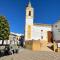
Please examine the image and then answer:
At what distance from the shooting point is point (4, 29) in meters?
69.4

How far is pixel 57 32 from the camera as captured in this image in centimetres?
6562

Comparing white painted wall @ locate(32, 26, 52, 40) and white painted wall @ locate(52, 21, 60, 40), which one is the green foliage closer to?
white painted wall @ locate(32, 26, 52, 40)

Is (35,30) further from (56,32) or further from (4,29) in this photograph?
(4,29)

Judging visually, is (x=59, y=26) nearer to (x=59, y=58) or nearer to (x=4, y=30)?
(x=4, y=30)

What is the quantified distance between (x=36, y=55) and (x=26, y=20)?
75.5ft

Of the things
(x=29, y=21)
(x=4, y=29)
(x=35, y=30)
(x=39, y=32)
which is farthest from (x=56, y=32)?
(x=4, y=29)

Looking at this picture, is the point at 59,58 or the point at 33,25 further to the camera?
the point at 33,25

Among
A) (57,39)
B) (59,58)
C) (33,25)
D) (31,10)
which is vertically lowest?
(59,58)

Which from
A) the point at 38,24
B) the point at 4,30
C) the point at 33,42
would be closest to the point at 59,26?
the point at 38,24

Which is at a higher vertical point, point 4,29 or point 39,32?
point 4,29

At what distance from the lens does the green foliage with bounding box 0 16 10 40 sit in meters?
67.9

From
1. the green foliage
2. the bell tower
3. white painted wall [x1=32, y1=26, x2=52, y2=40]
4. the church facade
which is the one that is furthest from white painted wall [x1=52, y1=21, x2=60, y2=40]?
the green foliage

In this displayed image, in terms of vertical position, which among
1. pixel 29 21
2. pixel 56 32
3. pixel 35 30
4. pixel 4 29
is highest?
pixel 29 21

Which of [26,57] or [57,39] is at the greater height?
[57,39]
